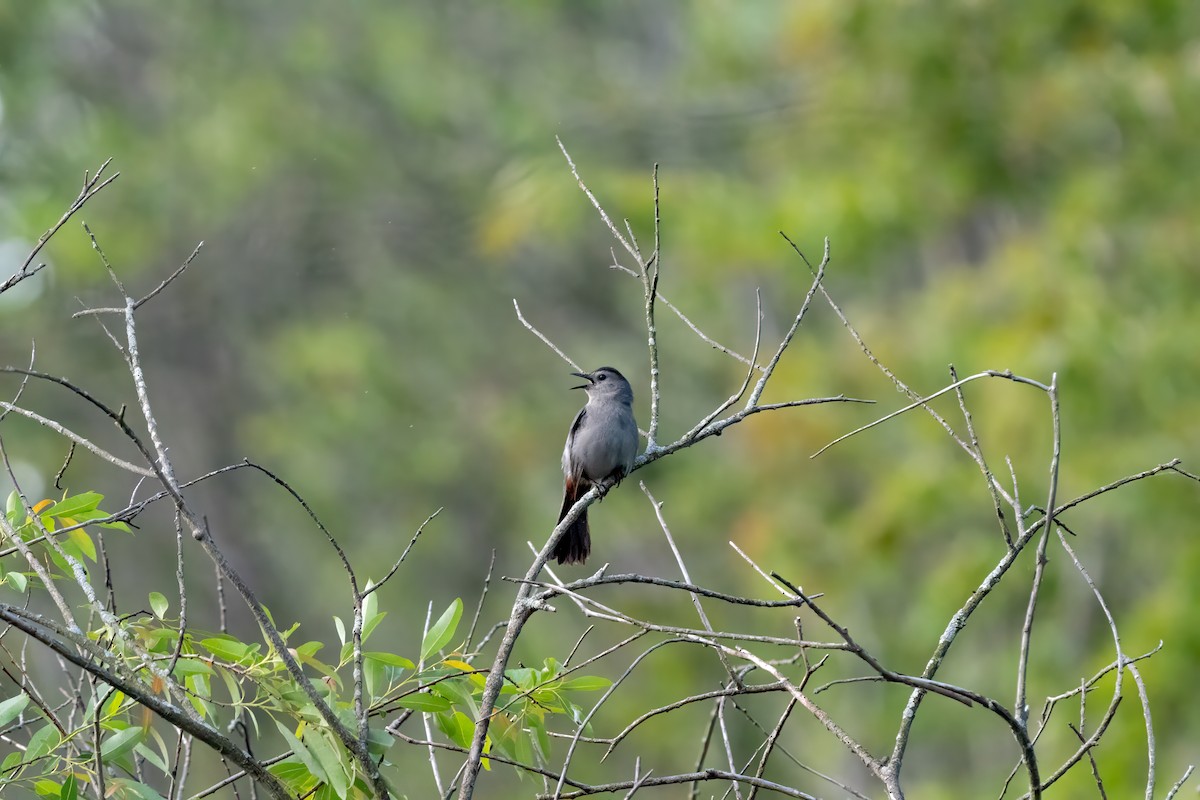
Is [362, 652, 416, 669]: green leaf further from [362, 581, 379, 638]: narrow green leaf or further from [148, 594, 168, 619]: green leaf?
[148, 594, 168, 619]: green leaf

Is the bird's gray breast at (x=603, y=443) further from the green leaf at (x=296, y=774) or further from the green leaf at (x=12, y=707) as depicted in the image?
the green leaf at (x=12, y=707)

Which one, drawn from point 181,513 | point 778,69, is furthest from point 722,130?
point 181,513

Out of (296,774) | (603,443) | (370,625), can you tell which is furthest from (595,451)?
(296,774)

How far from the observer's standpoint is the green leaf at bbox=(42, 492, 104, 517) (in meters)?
2.90

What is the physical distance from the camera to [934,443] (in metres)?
10.0

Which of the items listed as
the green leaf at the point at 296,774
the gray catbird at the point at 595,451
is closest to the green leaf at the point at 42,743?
the green leaf at the point at 296,774

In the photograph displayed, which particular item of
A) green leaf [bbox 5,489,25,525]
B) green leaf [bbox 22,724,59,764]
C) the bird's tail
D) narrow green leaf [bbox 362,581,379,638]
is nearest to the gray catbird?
the bird's tail

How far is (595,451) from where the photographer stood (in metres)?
6.29

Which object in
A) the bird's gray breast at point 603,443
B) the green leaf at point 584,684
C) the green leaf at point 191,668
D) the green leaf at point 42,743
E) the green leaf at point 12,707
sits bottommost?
the green leaf at point 42,743

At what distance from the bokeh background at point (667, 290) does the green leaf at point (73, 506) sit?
531 cm

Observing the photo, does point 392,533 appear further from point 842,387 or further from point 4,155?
point 842,387

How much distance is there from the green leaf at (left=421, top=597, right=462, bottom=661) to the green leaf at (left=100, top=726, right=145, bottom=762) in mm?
588

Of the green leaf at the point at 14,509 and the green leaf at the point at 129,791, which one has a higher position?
the green leaf at the point at 14,509

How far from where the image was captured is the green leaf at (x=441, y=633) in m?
2.88
